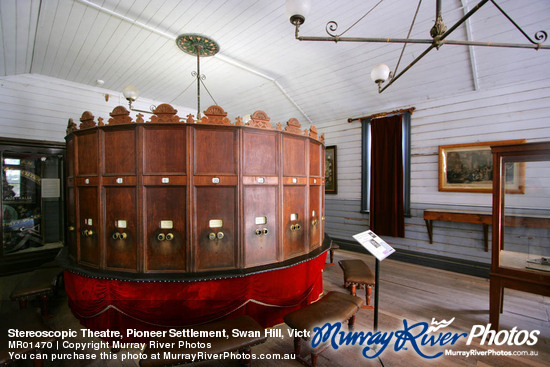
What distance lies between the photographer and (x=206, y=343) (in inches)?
83.5

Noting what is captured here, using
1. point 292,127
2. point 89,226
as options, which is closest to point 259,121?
point 292,127

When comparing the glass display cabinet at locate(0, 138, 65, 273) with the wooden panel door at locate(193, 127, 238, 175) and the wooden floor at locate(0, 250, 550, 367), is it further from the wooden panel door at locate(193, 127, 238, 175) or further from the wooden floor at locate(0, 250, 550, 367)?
the wooden panel door at locate(193, 127, 238, 175)

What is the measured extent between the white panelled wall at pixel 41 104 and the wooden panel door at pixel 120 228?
358 centimetres

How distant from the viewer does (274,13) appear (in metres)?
3.82

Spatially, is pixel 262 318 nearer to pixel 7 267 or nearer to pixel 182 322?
pixel 182 322

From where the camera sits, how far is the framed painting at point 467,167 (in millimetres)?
4680

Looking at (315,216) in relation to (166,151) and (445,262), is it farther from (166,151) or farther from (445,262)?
(445,262)

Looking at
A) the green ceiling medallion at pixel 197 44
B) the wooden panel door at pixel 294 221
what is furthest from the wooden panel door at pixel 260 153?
the green ceiling medallion at pixel 197 44

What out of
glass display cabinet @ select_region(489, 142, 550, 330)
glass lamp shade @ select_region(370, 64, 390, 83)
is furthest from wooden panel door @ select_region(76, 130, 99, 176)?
glass display cabinet @ select_region(489, 142, 550, 330)

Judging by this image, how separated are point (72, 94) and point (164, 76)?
79.0 inches

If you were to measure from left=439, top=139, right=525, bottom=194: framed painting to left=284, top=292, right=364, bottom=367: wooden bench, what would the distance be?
3.70 meters

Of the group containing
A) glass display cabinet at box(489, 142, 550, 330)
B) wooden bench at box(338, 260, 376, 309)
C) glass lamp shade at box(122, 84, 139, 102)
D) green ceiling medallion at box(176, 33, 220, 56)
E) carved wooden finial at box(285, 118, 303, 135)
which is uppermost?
green ceiling medallion at box(176, 33, 220, 56)

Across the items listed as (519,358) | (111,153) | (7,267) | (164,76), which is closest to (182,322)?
(111,153)

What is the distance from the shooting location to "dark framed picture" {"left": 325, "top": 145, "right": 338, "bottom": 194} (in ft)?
22.8
